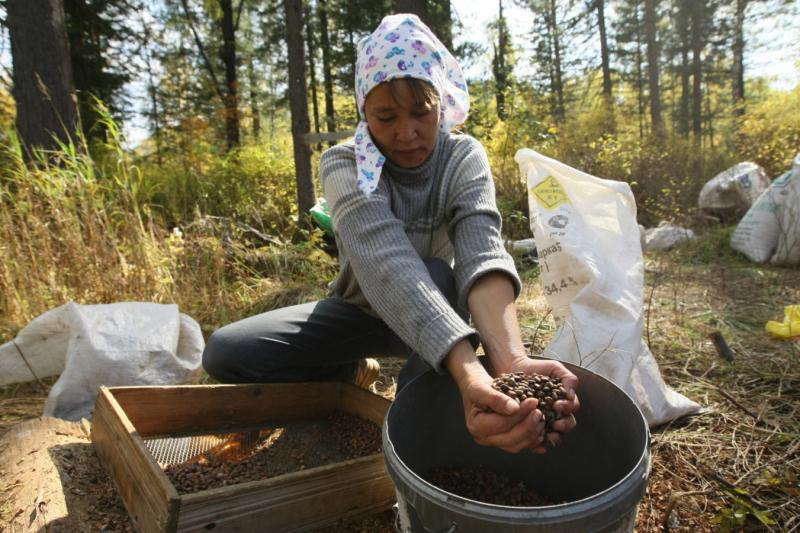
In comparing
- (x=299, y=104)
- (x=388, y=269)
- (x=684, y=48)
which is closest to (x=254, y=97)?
(x=299, y=104)

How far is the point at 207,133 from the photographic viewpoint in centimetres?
1208

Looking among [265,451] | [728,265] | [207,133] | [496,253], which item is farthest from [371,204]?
[207,133]

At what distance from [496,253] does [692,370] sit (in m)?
1.22

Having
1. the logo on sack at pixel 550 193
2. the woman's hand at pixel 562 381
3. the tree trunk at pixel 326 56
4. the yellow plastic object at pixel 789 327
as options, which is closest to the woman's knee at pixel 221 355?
the woman's hand at pixel 562 381

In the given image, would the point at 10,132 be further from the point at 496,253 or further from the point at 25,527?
the point at 496,253

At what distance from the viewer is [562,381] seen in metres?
0.99

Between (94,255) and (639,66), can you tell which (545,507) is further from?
(639,66)

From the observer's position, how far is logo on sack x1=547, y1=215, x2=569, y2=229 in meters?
1.69

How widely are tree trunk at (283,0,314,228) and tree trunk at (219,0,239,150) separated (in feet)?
25.7

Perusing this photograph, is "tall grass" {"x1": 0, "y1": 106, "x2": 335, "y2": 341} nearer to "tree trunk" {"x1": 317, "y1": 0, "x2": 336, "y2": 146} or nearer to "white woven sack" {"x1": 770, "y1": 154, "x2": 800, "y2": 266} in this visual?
"white woven sack" {"x1": 770, "y1": 154, "x2": 800, "y2": 266}

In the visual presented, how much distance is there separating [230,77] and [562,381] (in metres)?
13.9

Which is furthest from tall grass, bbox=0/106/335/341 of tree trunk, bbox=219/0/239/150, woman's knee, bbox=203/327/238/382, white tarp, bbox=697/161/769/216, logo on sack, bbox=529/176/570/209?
tree trunk, bbox=219/0/239/150

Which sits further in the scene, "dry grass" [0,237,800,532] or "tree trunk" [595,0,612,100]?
"tree trunk" [595,0,612,100]

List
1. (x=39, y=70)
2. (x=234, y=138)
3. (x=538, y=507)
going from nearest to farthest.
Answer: (x=538, y=507)
(x=39, y=70)
(x=234, y=138)
